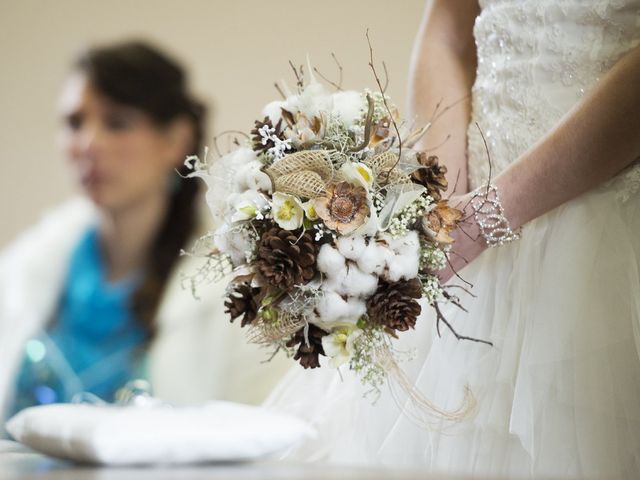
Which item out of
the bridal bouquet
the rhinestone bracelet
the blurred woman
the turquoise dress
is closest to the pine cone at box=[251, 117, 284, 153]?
the bridal bouquet

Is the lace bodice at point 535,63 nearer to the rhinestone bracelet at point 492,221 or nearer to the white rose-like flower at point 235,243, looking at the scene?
the rhinestone bracelet at point 492,221

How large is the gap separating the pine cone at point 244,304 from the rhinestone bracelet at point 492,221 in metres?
0.24

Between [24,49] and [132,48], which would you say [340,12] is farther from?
[24,49]

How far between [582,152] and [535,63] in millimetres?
145

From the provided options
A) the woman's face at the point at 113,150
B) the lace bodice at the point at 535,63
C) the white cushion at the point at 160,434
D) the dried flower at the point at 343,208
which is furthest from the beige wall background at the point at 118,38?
the white cushion at the point at 160,434

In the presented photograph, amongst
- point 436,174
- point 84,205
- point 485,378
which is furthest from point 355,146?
point 84,205

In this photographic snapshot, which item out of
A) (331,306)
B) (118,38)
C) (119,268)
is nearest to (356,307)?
(331,306)

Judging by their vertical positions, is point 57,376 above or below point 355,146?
above

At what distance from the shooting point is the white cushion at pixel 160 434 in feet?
1.88

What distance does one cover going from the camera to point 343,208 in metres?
0.81

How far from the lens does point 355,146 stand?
0.86 metres

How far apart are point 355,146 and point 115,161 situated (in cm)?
210

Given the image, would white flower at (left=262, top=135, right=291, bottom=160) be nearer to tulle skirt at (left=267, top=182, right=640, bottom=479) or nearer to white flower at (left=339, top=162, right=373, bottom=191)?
white flower at (left=339, top=162, right=373, bottom=191)

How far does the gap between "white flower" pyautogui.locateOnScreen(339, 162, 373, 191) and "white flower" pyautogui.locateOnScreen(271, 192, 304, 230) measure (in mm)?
54
